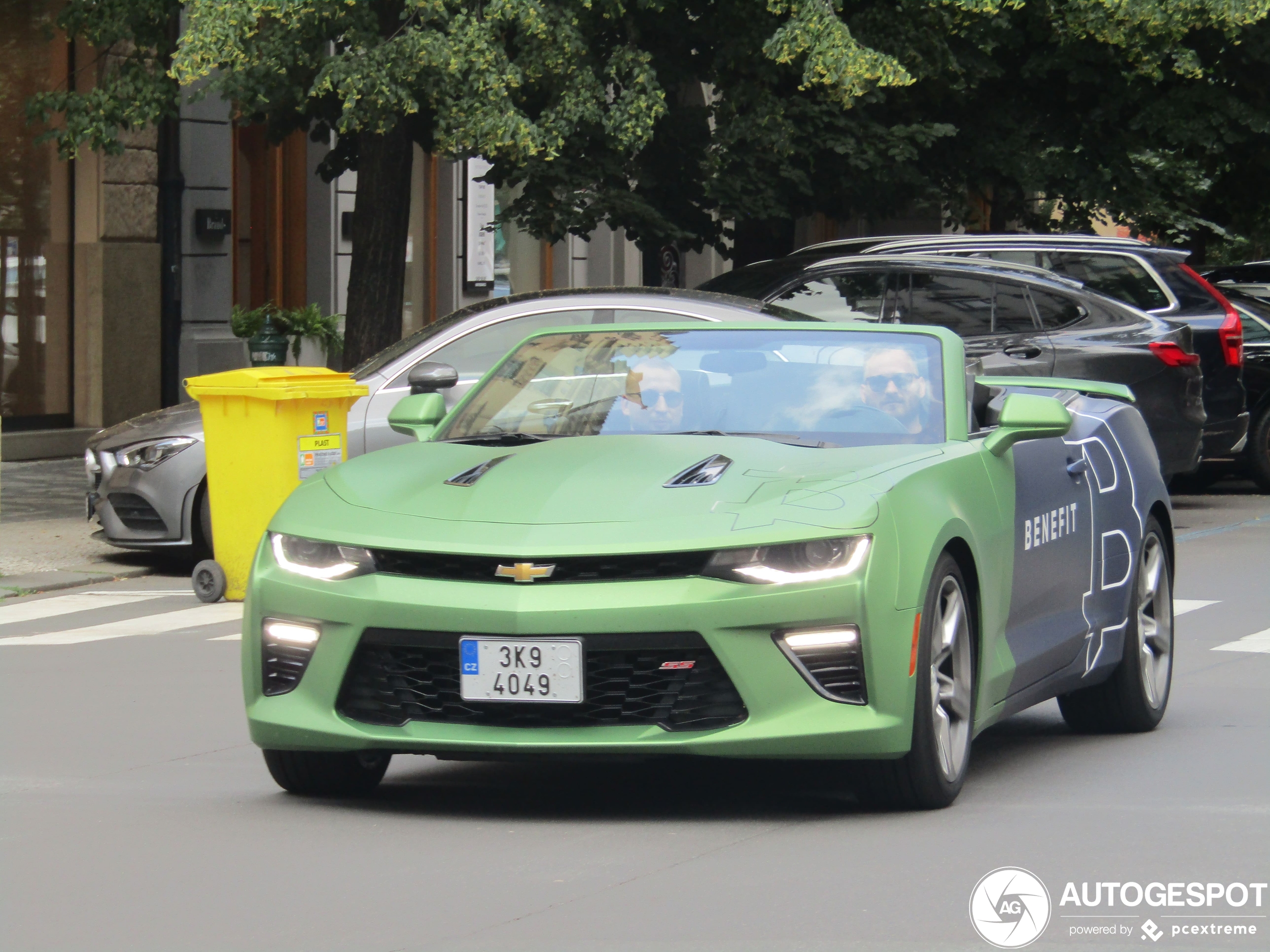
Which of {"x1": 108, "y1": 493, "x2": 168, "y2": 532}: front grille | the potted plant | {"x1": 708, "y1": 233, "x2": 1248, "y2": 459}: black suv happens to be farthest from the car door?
the potted plant

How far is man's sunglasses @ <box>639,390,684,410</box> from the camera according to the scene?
21.5ft

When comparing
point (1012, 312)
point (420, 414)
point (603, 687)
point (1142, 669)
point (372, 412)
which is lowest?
point (1142, 669)

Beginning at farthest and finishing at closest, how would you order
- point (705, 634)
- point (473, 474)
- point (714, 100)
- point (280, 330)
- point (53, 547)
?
point (280, 330)
point (714, 100)
point (53, 547)
point (473, 474)
point (705, 634)

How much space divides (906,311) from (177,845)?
9223mm

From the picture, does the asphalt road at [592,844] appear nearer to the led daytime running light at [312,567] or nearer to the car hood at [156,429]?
the led daytime running light at [312,567]

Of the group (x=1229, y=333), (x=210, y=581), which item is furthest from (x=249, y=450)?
(x=1229, y=333)

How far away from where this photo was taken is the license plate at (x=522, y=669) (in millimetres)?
5473

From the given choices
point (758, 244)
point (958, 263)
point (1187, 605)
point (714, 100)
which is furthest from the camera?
point (758, 244)

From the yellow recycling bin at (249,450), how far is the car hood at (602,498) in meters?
4.99

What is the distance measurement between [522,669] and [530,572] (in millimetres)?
245

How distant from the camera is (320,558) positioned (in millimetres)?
5836

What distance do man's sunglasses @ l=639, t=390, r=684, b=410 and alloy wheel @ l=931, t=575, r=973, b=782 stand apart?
1092 mm

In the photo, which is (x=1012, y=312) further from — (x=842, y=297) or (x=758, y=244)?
(x=758, y=244)

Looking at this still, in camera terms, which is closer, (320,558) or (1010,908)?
(1010,908)
